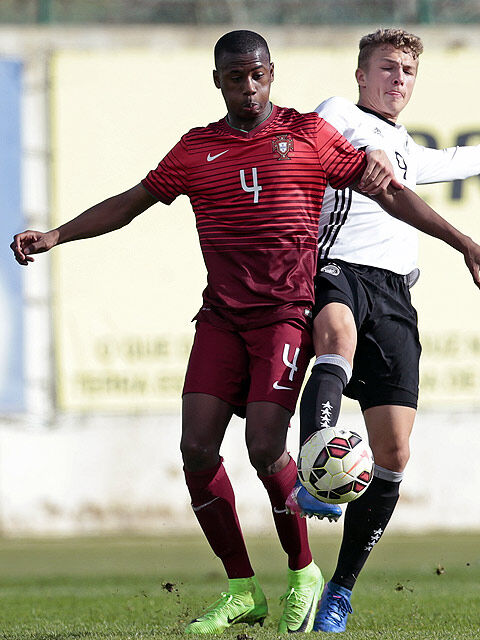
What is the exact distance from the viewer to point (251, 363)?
17.4 feet

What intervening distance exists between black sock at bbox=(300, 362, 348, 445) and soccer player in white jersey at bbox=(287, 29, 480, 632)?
0.36m

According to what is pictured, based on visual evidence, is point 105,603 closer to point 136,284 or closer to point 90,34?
point 136,284

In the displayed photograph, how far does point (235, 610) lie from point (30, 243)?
1.93m

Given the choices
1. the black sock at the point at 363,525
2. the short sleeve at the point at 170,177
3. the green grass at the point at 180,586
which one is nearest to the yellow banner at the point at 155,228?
the green grass at the point at 180,586

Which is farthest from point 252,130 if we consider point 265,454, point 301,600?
point 301,600

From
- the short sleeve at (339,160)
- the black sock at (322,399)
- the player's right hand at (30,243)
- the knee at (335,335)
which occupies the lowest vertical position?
the black sock at (322,399)

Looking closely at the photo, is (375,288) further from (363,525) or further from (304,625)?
(304,625)

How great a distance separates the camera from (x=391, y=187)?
5.37 meters

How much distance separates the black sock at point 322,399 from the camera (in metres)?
5.02

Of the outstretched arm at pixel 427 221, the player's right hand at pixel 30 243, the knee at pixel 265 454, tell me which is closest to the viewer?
the knee at pixel 265 454

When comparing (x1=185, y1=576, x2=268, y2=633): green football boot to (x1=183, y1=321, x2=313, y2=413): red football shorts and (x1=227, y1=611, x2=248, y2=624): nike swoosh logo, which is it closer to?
(x1=227, y1=611, x2=248, y2=624): nike swoosh logo

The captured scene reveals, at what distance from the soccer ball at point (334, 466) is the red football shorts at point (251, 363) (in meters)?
0.36

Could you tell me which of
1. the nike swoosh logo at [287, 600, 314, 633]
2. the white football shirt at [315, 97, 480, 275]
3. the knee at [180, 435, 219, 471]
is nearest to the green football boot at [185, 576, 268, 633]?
the nike swoosh logo at [287, 600, 314, 633]

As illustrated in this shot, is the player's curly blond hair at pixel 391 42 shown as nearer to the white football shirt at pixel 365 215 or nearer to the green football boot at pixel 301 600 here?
the white football shirt at pixel 365 215
